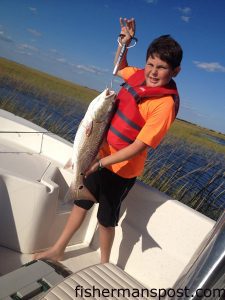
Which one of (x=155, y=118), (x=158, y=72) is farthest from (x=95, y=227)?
(x=158, y=72)

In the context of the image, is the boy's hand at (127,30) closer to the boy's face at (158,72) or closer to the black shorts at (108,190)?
the boy's face at (158,72)

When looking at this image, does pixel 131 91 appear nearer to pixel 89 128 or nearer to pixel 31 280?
pixel 89 128

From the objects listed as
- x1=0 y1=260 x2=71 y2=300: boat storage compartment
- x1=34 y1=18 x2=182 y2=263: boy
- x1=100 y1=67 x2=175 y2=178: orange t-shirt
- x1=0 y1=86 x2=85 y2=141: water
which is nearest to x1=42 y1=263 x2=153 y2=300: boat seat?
x1=0 y1=260 x2=71 y2=300: boat storage compartment

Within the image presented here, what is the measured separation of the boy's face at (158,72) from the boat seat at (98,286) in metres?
1.40

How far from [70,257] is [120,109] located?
159 centimetres

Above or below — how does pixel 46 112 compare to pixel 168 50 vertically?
below

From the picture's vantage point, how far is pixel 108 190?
9.09ft

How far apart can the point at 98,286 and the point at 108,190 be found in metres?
0.95

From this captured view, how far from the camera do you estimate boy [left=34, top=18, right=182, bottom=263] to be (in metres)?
2.40

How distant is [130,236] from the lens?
320 cm

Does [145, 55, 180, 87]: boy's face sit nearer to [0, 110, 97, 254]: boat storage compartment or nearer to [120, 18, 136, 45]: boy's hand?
[120, 18, 136, 45]: boy's hand

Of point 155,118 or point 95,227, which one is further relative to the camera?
point 95,227

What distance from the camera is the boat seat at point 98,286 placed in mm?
1782

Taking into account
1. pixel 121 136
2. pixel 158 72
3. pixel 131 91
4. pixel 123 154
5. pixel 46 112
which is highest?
pixel 158 72
